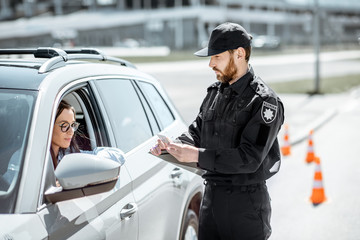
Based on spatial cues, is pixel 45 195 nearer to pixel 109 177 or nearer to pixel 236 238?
pixel 109 177

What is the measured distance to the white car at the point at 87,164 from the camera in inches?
85.0

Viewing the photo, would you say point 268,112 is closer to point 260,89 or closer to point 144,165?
point 260,89

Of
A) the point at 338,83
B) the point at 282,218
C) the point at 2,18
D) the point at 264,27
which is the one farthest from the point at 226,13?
the point at 282,218

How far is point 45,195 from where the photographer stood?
2.19 m

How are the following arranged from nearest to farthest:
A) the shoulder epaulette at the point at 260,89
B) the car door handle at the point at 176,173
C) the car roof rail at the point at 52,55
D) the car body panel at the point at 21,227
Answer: the car body panel at the point at 21,227
the car roof rail at the point at 52,55
the shoulder epaulette at the point at 260,89
the car door handle at the point at 176,173

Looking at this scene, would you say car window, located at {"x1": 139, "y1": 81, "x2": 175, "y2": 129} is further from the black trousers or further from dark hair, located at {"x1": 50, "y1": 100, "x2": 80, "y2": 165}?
the black trousers

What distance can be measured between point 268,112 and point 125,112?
103cm

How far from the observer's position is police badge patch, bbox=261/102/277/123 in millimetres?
2713

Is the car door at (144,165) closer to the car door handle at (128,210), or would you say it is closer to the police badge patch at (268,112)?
the car door handle at (128,210)

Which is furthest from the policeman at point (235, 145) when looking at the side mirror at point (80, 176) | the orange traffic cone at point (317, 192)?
the orange traffic cone at point (317, 192)

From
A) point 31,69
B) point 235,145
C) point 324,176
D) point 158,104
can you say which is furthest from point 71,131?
point 324,176

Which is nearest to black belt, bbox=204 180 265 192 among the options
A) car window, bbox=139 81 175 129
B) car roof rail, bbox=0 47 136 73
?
car window, bbox=139 81 175 129

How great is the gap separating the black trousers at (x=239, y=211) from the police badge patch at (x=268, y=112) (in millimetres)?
435

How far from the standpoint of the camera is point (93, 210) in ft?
7.97
